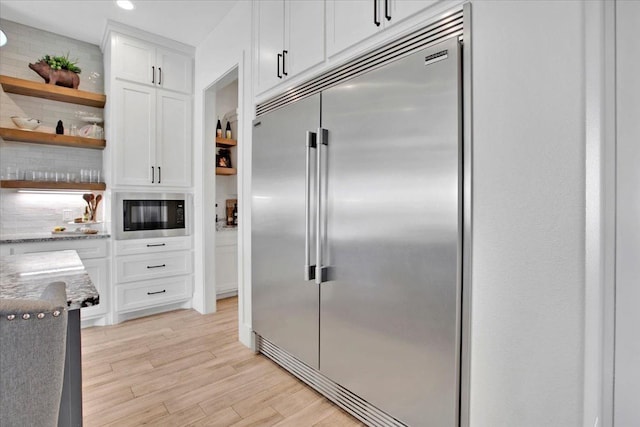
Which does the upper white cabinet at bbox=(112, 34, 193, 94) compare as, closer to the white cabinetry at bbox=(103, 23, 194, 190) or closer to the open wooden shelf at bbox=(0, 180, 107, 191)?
the white cabinetry at bbox=(103, 23, 194, 190)

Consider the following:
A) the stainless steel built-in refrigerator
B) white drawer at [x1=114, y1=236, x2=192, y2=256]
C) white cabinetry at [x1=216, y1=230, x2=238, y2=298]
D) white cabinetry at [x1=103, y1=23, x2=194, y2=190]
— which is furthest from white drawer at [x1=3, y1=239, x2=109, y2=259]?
the stainless steel built-in refrigerator

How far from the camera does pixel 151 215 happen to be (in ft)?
11.3

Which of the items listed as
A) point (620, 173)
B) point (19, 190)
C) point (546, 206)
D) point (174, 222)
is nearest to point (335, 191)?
point (546, 206)

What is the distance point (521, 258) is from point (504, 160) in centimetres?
35

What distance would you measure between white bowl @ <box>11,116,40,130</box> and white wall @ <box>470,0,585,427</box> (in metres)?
3.88

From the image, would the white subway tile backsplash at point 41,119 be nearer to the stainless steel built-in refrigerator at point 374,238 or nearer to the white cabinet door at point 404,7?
the stainless steel built-in refrigerator at point 374,238

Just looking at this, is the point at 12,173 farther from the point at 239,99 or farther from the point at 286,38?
the point at 286,38

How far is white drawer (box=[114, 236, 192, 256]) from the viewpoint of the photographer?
3223mm

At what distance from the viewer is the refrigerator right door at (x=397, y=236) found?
1281mm

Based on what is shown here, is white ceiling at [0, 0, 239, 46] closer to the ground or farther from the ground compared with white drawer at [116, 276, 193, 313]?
farther from the ground

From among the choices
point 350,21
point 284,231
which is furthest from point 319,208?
point 350,21

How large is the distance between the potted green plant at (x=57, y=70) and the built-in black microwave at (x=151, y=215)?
130 centimetres

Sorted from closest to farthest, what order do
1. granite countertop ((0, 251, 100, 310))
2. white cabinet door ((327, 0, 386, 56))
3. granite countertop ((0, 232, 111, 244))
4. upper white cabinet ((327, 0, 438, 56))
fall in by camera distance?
1. granite countertop ((0, 251, 100, 310))
2. upper white cabinet ((327, 0, 438, 56))
3. white cabinet door ((327, 0, 386, 56))
4. granite countertop ((0, 232, 111, 244))

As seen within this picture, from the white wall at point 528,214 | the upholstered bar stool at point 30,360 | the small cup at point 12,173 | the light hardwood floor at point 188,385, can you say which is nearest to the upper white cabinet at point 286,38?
the white wall at point 528,214
